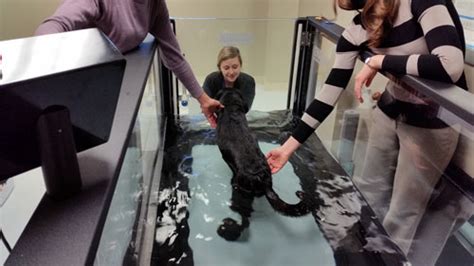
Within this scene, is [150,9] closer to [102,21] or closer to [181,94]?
[102,21]

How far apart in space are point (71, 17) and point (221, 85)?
1.38 m

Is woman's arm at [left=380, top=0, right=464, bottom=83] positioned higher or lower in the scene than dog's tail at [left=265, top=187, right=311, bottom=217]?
higher

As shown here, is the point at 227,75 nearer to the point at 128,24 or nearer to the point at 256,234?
the point at 128,24

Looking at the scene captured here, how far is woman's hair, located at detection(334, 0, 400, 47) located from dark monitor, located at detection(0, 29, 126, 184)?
0.99 m

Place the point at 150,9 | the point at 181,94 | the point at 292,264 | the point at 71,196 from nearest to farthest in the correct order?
the point at 71,196, the point at 292,264, the point at 150,9, the point at 181,94

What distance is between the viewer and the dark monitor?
0.53 metres

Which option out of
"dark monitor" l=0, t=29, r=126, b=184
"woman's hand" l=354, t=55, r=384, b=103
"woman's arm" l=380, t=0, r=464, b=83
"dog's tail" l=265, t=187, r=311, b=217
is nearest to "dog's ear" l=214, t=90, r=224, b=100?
"dog's tail" l=265, t=187, r=311, b=217

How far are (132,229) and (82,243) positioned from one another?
81 cm

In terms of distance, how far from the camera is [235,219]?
1.67 meters

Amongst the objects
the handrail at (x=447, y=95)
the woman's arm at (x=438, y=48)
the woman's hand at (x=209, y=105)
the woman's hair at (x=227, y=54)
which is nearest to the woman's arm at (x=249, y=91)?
the woman's hair at (x=227, y=54)

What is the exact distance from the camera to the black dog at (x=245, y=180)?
5.43 feet

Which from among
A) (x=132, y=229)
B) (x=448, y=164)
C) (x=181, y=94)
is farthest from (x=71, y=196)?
(x=181, y=94)

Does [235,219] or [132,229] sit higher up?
[132,229]

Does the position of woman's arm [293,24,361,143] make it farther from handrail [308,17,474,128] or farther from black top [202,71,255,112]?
black top [202,71,255,112]
